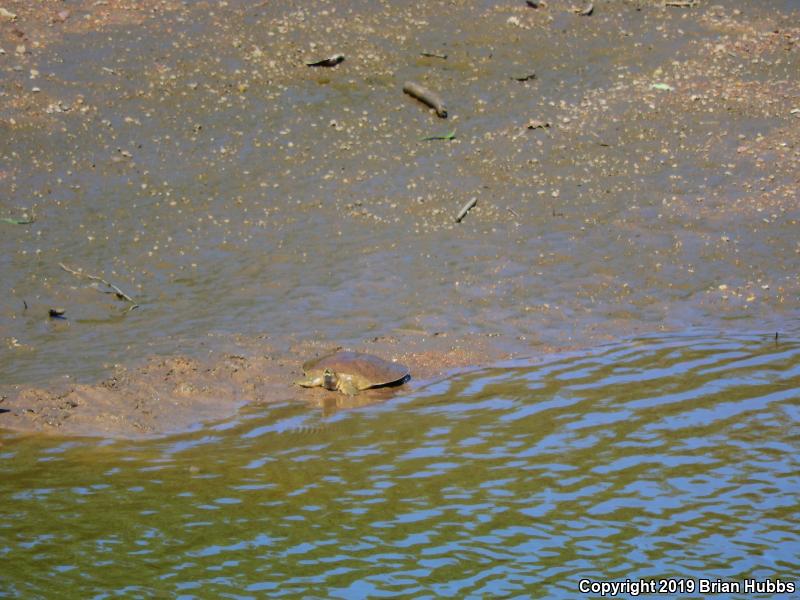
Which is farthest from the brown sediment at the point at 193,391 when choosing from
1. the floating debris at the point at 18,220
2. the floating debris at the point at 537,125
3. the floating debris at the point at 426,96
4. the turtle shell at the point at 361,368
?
the floating debris at the point at 426,96

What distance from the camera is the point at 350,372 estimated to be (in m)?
7.68

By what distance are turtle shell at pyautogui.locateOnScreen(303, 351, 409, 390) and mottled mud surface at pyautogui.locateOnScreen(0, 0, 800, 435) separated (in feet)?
0.82

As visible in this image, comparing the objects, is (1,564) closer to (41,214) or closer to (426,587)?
(426,587)

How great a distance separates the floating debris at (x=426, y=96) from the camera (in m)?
11.4

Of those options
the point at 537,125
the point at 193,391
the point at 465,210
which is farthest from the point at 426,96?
the point at 193,391

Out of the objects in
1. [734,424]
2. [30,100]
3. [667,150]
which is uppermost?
[30,100]

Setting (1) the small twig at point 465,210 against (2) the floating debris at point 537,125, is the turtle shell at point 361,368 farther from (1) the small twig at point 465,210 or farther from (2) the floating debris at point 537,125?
(2) the floating debris at point 537,125

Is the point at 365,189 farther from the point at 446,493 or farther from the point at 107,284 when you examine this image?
the point at 446,493

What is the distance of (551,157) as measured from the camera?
10.9m

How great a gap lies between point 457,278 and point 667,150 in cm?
310

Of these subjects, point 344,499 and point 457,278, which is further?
point 457,278

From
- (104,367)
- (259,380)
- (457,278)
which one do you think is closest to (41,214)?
(104,367)

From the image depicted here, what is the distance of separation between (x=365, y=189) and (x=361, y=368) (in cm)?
315

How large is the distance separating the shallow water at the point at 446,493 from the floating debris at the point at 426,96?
417cm
